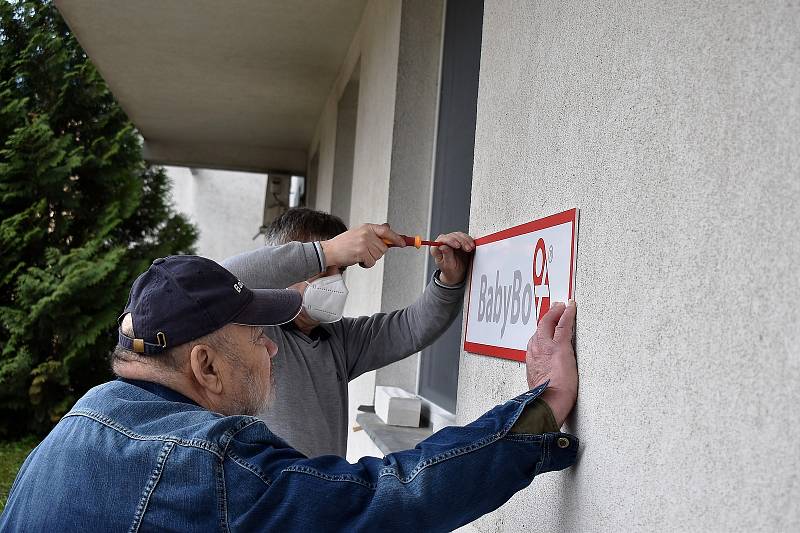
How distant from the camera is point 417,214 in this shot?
394cm

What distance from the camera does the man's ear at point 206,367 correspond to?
66.9 inches

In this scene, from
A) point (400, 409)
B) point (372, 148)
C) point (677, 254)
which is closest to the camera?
point (677, 254)

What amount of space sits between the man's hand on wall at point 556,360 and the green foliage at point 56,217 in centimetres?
828

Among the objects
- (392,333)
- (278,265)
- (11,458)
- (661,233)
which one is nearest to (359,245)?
(278,265)

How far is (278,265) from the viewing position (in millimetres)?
2443

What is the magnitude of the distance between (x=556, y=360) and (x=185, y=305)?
0.72 metres

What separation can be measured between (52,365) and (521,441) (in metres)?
8.68

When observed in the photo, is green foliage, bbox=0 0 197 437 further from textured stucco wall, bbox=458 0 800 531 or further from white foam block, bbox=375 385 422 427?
textured stucco wall, bbox=458 0 800 531

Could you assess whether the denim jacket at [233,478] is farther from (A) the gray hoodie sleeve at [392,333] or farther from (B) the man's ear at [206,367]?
(A) the gray hoodie sleeve at [392,333]

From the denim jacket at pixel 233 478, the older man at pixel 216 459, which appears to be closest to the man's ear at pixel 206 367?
the older man at pixel 216 459

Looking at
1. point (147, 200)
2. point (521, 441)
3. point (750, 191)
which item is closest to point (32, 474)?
point (521, 441)

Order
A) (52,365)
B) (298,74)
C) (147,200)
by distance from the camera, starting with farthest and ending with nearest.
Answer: (147,200) → (52,365) → (298,74)

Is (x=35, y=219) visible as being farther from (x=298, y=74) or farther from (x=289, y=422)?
(x=289, y=422)

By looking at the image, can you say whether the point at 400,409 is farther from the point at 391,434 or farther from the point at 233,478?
the point at 233,478
